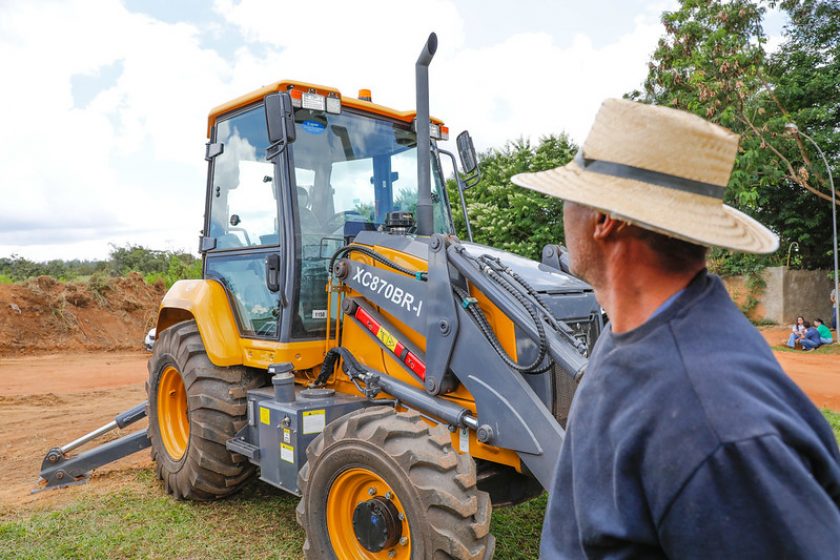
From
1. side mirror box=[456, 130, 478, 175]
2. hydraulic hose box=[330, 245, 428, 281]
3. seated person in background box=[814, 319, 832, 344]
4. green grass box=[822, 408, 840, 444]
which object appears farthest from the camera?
seated person in background box=[814, 319, 832, 344]

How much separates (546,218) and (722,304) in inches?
510

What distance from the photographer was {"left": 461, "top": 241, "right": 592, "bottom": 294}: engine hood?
383cm

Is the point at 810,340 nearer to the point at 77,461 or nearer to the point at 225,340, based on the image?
the point at 225,340

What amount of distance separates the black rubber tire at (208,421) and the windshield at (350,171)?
4.08 feet

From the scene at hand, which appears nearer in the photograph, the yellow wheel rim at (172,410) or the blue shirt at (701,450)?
the blue shirt at (701,450)

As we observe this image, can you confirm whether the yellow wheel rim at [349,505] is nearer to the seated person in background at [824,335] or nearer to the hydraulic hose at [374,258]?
the hydraulic hose at [374,258]

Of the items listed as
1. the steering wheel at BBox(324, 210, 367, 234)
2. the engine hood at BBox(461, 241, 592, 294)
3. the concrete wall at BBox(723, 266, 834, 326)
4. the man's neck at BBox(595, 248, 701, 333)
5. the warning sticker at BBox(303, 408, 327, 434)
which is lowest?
the concrete wall at BBox(723, 266, 834, 326)

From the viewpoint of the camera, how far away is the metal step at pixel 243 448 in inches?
165

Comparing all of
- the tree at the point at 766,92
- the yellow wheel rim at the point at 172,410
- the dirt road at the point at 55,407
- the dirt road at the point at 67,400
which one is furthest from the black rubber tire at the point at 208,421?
the tree at the point at 766,92

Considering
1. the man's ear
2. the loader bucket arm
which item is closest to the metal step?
the loader bucket arm

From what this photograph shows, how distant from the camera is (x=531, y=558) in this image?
12.9 feet

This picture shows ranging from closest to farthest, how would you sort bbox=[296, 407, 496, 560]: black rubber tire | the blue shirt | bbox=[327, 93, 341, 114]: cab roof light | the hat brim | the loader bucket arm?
the blue shirt → the hat brim → bbox=[296, 407, 496, 560]: black rubber tire → bbox=[327, 93, 341, 114]: cab roof light → the loader bucket arm

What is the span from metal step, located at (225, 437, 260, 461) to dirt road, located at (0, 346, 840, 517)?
1489 mm

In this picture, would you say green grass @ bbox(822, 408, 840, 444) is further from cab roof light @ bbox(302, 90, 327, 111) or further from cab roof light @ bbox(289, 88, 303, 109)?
cab roof light @ bbox(289, 88, 303, 109)
